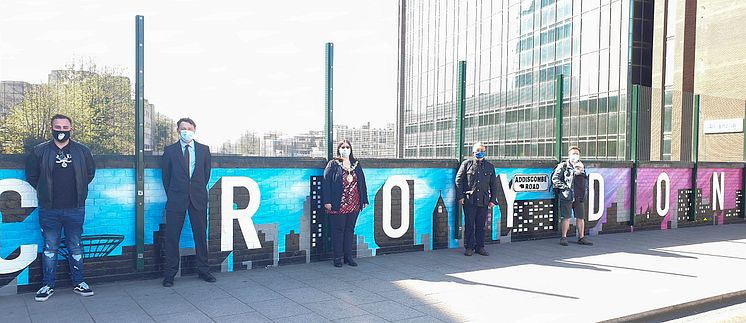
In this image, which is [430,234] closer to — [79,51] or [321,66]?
[321,66]

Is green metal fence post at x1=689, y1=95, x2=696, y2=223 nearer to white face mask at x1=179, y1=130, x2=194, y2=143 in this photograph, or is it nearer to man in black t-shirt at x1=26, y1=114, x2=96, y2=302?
white face mask at x1=179, y1=130, x2=194, y2=143

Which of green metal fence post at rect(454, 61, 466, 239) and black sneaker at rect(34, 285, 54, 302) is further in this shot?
green metal fence post at rect(454, 61, 466, 239)

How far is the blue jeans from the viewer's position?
581cm

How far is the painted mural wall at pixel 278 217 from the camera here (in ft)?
20.0

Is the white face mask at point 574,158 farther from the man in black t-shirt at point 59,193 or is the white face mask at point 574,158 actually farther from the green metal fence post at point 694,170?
the man in black t-shirt at point 59,193

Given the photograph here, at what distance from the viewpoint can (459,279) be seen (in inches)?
273

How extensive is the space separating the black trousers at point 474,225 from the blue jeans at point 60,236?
5.54 m

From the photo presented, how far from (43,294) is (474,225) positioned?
20.0 ft

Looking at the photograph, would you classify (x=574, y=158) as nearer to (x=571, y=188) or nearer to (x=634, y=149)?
(x=571, y=188)

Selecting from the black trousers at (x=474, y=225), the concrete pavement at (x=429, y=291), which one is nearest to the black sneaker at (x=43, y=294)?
the concrete pavement at (x=429, y=291)

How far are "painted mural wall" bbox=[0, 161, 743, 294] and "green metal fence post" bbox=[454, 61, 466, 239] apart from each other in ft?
0.37

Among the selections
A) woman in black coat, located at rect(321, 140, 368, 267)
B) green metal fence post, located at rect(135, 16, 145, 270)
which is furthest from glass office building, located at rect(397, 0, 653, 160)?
green metal fence post, located at rect(135, 16, 145, 270)

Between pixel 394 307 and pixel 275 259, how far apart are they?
103 inches

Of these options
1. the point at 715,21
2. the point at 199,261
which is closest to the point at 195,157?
the point at 199,261
